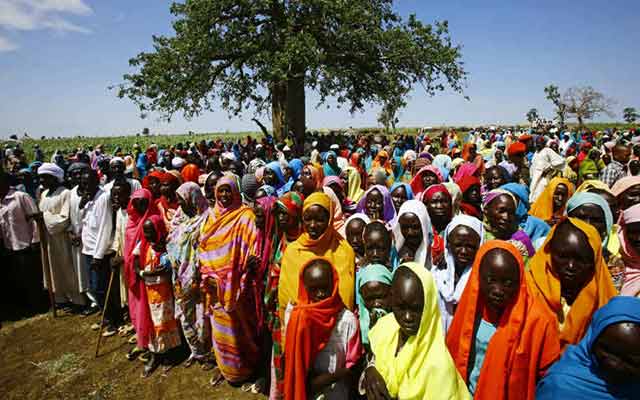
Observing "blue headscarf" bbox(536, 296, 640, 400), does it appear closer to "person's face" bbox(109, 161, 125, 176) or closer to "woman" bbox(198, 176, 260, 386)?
"woman" bbox(198, 176, 260, 386)

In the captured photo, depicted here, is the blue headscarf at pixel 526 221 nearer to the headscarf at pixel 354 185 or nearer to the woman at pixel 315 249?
the woman at pixel 315 249

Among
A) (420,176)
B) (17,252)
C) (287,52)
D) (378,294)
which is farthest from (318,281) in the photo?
(287,52)

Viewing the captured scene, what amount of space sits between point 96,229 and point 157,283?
1473 millimetres

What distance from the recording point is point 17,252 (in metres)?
5.42

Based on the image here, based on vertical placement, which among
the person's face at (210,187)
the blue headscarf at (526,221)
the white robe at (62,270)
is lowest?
the white robe at (62,270)

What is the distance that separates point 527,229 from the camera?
10.6 feet

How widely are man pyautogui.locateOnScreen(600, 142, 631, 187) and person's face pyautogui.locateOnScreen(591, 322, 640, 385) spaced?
22.9 feet

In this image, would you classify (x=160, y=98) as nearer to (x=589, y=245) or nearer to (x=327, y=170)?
(x=327, y=170)

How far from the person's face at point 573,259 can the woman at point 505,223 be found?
2.12 ft

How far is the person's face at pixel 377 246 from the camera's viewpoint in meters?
2.69

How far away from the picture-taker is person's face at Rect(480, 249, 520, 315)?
1.89 m

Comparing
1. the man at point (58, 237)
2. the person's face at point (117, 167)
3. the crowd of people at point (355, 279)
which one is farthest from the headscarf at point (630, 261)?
the person's face at point (117, 167)

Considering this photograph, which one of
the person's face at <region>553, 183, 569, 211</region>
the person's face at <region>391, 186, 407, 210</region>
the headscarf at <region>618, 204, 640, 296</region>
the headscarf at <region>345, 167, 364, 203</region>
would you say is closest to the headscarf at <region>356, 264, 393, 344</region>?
the headscarf at <region>618, 204, 640, 296</region>

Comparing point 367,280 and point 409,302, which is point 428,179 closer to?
point 367,280
